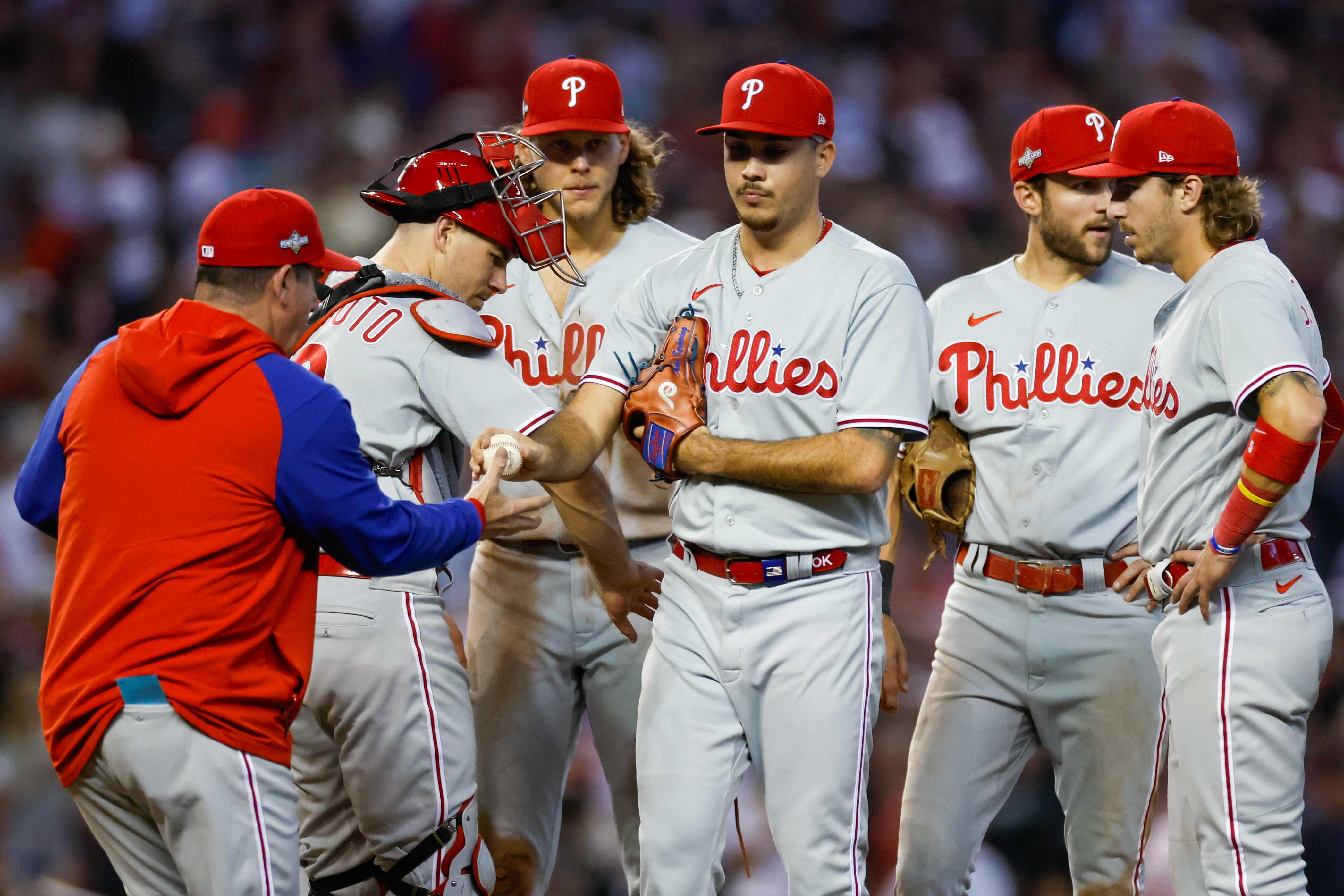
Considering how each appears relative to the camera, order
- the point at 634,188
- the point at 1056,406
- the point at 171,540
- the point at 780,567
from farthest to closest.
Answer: the point at 634,188 < the point at 1056,406 < the point at 780,567 < the point at 171,540

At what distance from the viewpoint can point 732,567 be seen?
3.66 m

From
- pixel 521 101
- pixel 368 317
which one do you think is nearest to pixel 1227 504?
pixel 368 317

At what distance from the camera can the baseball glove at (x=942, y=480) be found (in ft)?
14.2

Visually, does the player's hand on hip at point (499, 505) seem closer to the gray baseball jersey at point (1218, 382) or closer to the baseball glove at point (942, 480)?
the baseball glove at point (942, 480)

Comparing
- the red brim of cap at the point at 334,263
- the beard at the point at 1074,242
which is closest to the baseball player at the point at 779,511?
the red brim of cap at the point at 334,263

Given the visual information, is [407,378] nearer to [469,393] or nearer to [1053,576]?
[469,393]

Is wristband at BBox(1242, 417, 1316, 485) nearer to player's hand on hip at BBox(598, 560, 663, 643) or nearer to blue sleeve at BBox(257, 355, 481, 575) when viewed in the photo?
player's hand on hip at BBox(598, 560, 663, 643)

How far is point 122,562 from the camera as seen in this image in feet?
9.70

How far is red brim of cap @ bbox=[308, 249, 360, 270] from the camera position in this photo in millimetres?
3311

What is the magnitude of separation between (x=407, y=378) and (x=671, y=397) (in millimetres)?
683

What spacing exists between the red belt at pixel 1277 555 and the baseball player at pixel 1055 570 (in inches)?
16.1

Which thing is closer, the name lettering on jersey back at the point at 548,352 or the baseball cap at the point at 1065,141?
the baseball cap at the point at 1065,141

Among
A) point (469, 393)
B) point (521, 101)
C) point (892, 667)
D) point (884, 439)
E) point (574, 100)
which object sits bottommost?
point (892, 667)

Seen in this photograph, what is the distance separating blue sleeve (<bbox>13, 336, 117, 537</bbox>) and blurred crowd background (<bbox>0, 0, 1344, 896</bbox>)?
15.7 ft
